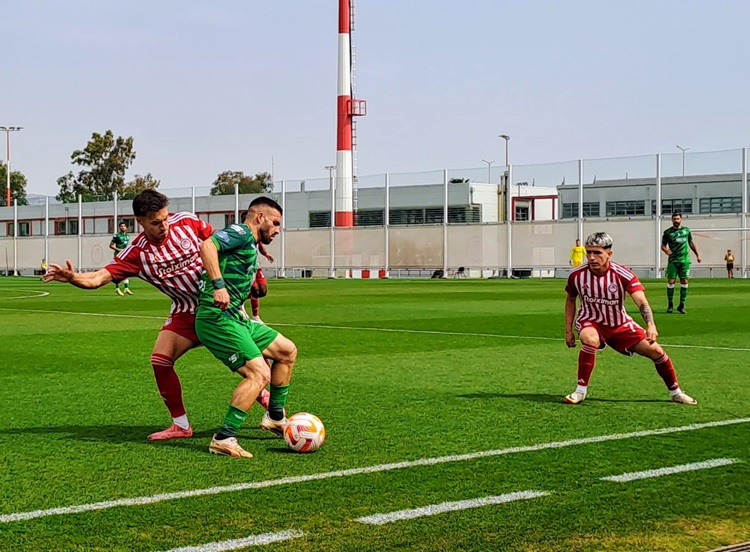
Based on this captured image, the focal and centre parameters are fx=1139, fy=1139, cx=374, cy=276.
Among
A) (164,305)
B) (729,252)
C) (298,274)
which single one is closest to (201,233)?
(164,305)

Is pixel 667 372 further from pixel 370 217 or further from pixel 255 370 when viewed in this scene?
pixel 370 217

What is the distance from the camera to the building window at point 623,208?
5006 cm

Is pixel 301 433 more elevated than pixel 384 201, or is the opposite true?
pixel 384 201

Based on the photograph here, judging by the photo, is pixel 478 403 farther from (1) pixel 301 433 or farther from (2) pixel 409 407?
(1) pixel 301 433

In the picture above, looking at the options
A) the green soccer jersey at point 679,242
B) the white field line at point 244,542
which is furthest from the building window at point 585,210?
the white field line at point 244,542

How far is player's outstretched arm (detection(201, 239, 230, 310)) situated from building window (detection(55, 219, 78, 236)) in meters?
61.5

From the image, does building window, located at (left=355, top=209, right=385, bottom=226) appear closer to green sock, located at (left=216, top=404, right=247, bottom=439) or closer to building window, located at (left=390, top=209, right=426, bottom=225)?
building window, located at (left=390, top=209, right=426, bottom=225)

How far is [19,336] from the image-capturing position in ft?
55.4

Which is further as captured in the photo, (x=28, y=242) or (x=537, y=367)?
(x=28, y=242)

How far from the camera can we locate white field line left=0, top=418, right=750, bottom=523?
18.9 ft

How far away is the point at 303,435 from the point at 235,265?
47.7 inches

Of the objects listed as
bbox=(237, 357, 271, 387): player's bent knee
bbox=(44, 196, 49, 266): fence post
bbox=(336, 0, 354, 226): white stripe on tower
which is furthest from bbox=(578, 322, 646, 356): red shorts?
bbox=(44, 196, 49, 266): fence post

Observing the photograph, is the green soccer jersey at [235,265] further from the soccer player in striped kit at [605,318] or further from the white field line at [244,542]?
the soccer player in striped kit at [605,318]

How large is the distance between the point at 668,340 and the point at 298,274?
43156mm
